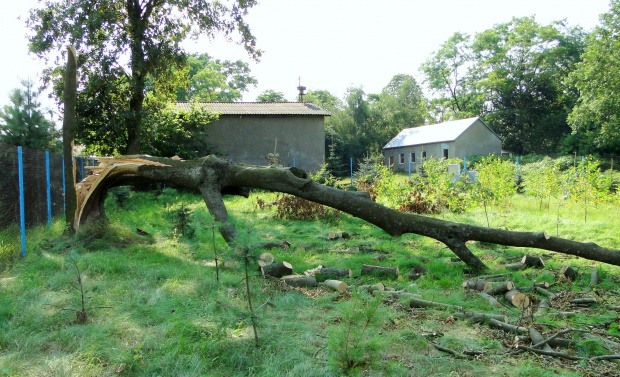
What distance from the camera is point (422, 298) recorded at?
465 cm

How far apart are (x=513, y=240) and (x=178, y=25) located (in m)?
15.5

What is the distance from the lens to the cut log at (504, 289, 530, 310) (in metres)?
4.21

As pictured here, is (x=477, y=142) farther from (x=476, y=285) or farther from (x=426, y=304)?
(x=426, y=304)

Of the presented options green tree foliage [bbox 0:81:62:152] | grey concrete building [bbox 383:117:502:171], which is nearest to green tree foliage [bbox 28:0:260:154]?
green tree foliage [bbox 0:81:62:152]

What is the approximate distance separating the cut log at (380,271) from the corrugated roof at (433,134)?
99.6 feet

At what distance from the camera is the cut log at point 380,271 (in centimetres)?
566

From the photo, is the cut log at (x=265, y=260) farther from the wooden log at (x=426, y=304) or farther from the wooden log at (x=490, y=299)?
the wooden log at (x=490, y=299)

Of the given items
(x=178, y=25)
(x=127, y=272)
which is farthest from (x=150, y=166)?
Result: (x=178, y=25)

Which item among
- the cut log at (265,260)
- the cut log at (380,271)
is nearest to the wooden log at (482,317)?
the cut log at (380,271)

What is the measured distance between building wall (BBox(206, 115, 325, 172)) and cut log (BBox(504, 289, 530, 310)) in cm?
1963

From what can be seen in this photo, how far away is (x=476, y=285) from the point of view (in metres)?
5.11

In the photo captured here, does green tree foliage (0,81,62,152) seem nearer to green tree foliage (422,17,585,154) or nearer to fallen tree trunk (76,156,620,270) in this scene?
fallen tree trunk (76,156,620,270)

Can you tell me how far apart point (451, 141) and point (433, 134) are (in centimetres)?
343

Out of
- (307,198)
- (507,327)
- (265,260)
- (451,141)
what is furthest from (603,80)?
(507,327)
